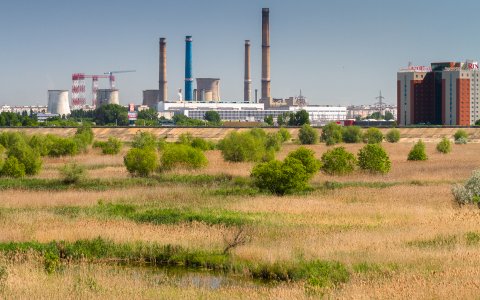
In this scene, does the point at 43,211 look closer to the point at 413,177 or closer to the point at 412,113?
the point at 413,177

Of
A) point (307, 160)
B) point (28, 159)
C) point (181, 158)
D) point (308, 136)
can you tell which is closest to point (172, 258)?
point (307, 160)

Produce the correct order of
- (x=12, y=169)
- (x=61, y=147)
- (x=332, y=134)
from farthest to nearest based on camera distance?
(x=332, y=134) < (x=61, y=147) < (x=12, y=169)

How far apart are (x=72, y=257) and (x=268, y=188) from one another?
644 inches

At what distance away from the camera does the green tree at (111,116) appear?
177375mm

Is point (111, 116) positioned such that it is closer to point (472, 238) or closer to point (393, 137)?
point (393, 137)

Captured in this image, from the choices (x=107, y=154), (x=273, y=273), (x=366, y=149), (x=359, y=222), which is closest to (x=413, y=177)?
(x=366, y=149)

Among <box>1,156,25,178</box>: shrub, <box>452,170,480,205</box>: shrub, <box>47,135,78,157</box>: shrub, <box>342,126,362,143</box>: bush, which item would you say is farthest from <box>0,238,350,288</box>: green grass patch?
<box>342,126,362,143</box>: bush

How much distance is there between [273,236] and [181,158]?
25019 mm

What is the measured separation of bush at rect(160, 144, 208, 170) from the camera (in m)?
50.9

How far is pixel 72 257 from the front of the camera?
24.7m

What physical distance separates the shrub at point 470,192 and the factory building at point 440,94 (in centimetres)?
13493

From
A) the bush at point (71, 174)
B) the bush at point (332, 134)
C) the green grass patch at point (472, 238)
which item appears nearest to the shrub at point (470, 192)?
the green grass patch at point (472, 238)

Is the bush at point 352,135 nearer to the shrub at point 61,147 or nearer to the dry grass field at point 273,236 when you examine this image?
the shrub at point 61,147

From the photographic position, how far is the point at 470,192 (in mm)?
33469
